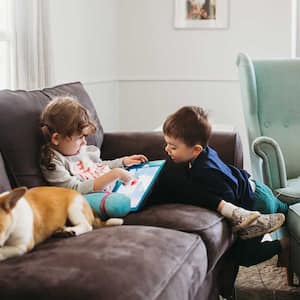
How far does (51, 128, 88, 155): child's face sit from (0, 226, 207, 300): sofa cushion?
0.52 m

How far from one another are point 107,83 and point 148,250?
9.90 ft

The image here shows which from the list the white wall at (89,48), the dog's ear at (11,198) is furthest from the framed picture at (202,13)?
the dog's ear at (11,198)

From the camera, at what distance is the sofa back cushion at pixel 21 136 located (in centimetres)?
216

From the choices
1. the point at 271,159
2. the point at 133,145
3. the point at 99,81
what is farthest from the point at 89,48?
the point at 271,159

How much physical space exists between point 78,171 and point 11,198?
76 centimetres

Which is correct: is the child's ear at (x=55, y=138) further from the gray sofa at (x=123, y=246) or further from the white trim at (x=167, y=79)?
the white trim at (x=167, y=79)

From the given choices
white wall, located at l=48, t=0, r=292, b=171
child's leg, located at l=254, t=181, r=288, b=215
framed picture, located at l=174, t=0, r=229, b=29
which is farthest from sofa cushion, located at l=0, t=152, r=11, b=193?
framed picture, located at l=174, t=0, r=229, b=29

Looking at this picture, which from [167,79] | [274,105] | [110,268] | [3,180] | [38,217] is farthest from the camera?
[167,79]

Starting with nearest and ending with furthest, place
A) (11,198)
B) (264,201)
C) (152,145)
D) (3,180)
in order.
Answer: (11,198), (3,180), (264,201), (152,145)

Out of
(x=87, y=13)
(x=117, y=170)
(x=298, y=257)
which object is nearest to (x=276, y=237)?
(x=298, y=257)

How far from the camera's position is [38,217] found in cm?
180

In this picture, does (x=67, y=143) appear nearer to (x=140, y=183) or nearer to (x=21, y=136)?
(x=21, y=136)

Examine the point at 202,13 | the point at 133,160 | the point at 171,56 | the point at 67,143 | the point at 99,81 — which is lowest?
the point at 133,160

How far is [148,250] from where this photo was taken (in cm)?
164
